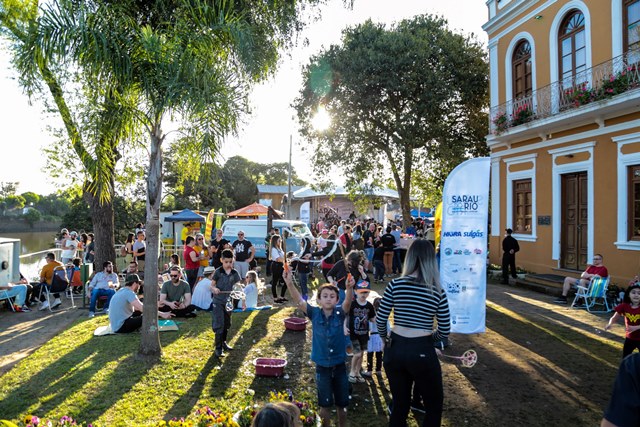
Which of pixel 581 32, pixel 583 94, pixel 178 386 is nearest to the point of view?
pixel 178 386

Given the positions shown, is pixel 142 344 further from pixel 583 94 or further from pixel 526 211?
pixel 526 211

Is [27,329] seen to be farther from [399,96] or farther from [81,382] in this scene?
[399,96]

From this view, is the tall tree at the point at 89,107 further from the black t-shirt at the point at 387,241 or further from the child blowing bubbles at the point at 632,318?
the black t-shirt at the point at 387,241

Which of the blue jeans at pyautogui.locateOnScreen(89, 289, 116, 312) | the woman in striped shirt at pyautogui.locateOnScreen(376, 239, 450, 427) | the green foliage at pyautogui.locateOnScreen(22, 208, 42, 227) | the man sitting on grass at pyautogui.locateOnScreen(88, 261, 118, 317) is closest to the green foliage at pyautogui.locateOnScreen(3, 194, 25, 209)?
the green foliage at pyautogui.locateOnScreen(22, 208, 42, 227)

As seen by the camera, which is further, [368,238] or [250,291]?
[368,238]

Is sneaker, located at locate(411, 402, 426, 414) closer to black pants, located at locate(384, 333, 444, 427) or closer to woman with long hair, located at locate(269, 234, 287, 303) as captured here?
black pants, located at locate(384, 333, 444, 427)

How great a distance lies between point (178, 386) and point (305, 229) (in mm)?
14219

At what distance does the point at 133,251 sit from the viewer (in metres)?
13.8

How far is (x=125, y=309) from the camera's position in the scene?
8.45 metres

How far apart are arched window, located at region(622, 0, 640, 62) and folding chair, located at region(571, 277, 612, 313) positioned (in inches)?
214

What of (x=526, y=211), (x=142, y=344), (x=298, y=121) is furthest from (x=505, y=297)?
(x=298, y=121)

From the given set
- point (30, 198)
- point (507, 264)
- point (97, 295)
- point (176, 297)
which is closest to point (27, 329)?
point (97, 295)

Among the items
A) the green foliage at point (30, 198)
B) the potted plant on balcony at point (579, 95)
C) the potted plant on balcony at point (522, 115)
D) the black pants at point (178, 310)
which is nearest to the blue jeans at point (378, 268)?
the potted plant on balcony at point (522, 115)

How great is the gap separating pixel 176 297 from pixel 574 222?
1125 cm
